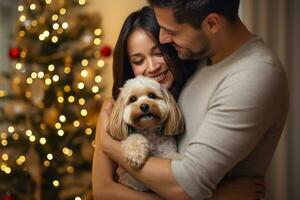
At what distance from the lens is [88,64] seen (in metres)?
3.62

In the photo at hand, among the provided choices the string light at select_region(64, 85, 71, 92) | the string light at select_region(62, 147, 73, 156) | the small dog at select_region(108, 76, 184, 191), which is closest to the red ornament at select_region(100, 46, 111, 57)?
the string light at select_region(64, 85, 71, 92)

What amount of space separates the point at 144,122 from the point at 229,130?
32 centimetres

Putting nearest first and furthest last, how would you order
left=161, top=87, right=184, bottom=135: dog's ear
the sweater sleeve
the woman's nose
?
the sweater sleeve, left=161, top=87, right=184, bottom=135: dog's ear, the woman's nose

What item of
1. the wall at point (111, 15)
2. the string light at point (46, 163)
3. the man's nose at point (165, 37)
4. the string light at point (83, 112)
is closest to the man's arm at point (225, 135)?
the man's nose at point (165, 37)

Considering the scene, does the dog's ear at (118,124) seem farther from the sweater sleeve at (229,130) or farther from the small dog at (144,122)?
the sweater sleeve at (229,130)

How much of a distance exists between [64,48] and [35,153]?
32.8 inches

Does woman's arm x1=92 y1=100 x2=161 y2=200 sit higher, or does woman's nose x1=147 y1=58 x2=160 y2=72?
woman's nose x1=147 y1=58 x2=160 y2=72

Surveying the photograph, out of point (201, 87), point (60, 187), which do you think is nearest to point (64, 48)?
point (60, 187)

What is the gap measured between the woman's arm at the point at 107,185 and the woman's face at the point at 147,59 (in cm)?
31

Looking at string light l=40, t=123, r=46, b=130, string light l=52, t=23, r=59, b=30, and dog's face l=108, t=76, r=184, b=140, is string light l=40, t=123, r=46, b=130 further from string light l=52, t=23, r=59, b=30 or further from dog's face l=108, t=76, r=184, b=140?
dog's face l=108, t=76, r=184, b=140

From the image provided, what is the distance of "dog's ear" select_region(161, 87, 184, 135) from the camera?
5.08ft

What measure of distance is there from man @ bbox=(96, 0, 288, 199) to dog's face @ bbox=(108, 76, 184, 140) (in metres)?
0.06

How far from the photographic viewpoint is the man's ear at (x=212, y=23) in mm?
1403

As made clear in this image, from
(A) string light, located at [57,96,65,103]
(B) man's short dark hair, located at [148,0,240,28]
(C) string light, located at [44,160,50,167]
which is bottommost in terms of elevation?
(C) string light, located at [44,160,50,167]
